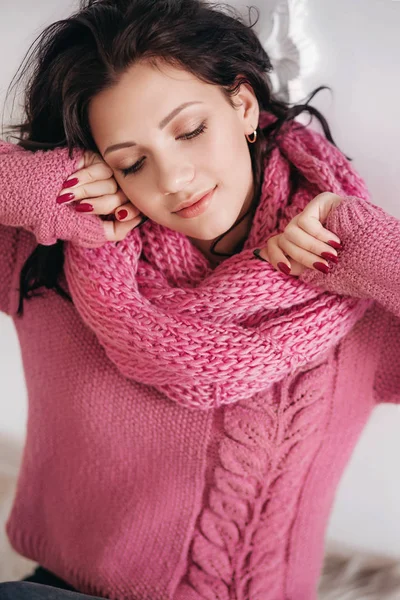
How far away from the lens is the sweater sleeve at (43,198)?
82 cm

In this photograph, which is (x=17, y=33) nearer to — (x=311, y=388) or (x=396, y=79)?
(x=396, y=79)

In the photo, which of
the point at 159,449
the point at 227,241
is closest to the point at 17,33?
the point at 227,241

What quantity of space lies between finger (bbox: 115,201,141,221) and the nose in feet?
0.35

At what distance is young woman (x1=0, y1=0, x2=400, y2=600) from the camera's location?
0.78 metres

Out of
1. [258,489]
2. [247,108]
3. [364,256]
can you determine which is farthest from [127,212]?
[258,489]

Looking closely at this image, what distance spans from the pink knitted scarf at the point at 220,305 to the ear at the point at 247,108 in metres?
0.06

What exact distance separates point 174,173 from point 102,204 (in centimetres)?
14

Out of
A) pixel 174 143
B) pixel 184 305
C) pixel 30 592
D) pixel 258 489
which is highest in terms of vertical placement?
pixel 174 143

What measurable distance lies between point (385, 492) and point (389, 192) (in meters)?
0.62

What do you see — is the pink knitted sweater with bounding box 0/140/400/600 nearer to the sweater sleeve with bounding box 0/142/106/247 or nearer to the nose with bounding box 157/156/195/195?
the sweater sleeve with bounding box 0/142/106/247

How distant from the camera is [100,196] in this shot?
0.87 m

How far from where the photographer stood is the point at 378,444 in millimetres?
1164

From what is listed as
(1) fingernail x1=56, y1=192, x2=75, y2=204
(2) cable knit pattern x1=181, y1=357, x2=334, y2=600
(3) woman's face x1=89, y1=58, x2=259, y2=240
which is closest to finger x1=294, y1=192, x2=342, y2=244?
(3) woman's face x1=89, y1=58, x2=259, y2=240

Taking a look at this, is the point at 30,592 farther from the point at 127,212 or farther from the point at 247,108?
the point at 247,108
